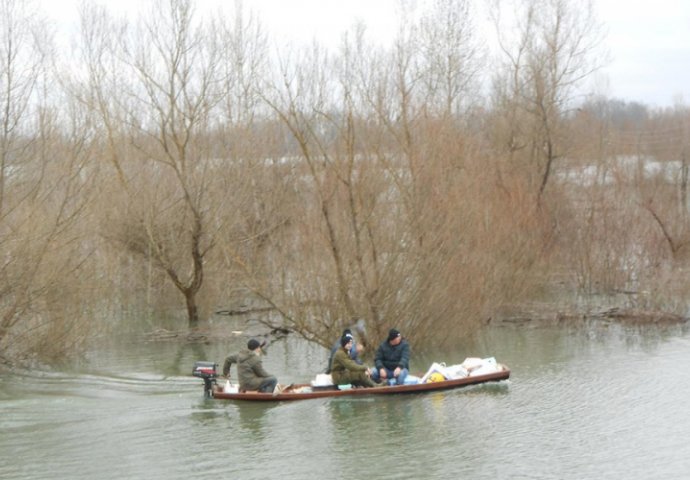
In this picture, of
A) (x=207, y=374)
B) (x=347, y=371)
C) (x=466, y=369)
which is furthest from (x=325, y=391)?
(x=466, y=369)

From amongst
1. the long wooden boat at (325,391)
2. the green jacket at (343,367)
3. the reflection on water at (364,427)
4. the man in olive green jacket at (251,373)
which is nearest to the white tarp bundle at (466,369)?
the long wooden boat at (325,391)

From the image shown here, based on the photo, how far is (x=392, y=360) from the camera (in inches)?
734

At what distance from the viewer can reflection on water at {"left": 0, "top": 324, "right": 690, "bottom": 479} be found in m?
13.9

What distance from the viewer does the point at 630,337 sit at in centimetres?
2575

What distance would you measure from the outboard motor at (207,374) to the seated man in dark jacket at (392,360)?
310 centimetres

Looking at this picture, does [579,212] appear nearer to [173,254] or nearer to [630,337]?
[630,337]

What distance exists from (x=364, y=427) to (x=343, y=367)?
188cm

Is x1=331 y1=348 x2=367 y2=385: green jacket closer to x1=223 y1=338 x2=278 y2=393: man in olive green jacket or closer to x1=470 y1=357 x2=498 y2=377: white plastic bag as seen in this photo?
x1=223 y1=338 x2=278 y2=393: man in olive green jacket

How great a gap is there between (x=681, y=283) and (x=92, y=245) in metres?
16.8

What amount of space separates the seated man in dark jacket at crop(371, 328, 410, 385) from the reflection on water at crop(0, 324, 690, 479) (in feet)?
1.88

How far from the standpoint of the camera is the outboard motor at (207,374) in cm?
1791

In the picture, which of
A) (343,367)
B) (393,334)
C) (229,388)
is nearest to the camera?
(343,367)

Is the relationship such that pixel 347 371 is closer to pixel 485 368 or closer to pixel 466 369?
pixel 466 369

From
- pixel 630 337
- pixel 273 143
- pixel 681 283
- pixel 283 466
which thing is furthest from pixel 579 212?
pixel 283 466
